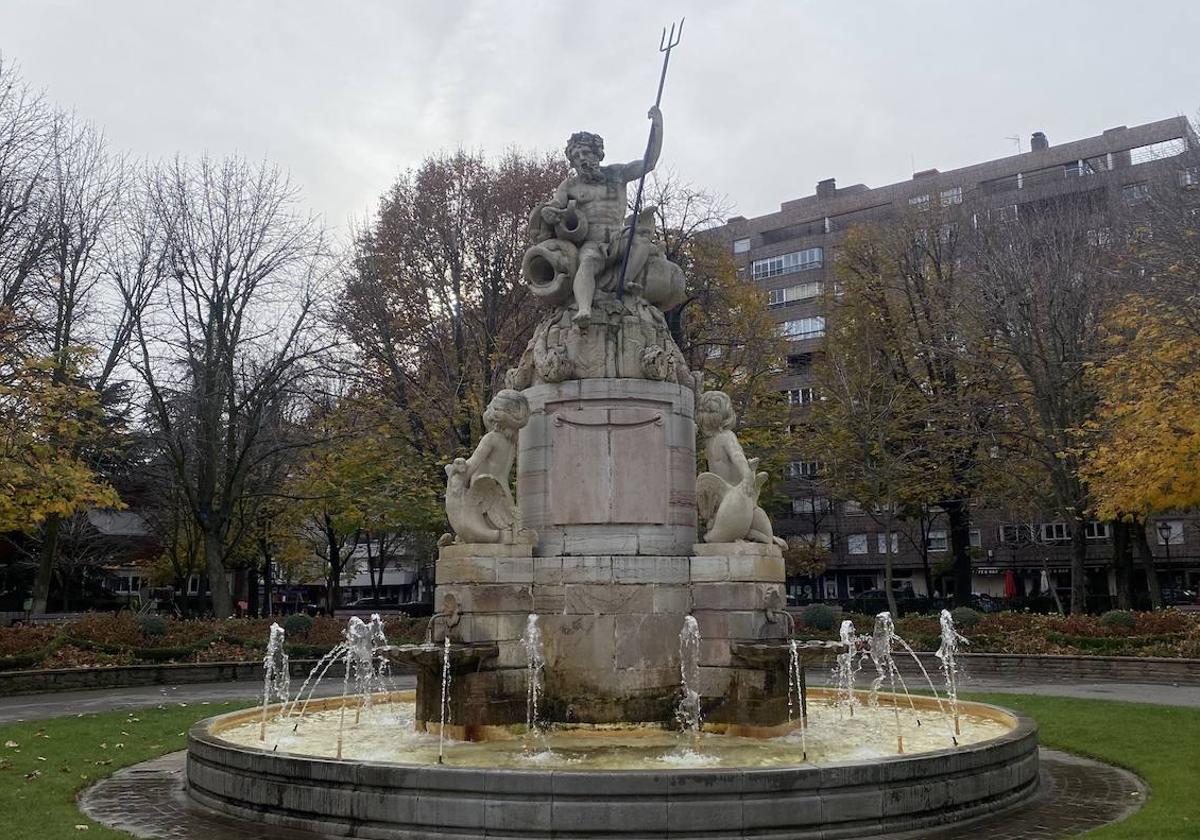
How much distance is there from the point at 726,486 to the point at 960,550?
2581 centimetres

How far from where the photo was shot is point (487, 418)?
475 inches

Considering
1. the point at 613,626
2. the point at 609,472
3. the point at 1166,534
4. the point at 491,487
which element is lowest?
the point at 613,626

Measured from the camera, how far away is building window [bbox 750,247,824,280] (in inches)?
2542

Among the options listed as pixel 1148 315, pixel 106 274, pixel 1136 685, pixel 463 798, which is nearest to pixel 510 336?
pixel 106 274

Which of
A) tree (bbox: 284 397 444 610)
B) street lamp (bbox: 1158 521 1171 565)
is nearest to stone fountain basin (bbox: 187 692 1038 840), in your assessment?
tree (bbox: 284 397 444 610)

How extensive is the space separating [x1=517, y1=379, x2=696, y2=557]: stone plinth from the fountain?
25 mm

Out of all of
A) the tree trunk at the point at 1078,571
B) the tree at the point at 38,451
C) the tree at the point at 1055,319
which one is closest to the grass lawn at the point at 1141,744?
the tree trunk at the point at 1078,571

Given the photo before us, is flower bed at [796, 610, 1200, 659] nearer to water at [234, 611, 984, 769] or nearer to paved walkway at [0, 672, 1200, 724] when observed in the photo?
paved walkway at [0, 672, 1200, 724]

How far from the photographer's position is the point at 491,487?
11727 mm

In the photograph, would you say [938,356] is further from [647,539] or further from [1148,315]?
[647,539]

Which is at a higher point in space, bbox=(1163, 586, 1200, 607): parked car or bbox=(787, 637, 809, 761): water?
bbox=(787, 637, 809, 761): water

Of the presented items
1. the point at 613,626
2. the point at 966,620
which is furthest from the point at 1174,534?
the point at 613,626

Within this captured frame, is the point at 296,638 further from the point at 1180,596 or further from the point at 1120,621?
the point at 1180,596

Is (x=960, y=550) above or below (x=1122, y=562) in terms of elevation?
above
